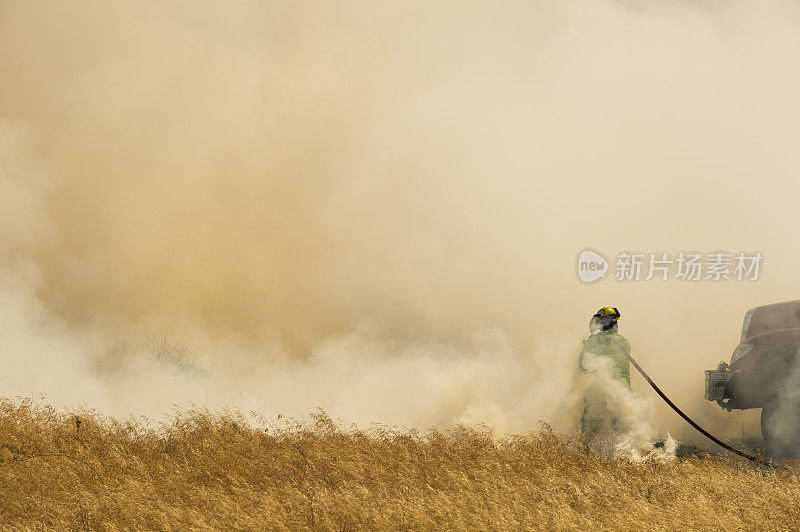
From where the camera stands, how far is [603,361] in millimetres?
9297

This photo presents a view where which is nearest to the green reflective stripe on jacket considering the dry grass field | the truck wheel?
the dry grass field

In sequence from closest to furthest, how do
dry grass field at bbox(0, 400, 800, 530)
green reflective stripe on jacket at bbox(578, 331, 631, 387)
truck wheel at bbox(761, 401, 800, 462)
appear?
dry grass field at bbox(0, 400, 800, 530), green reflective stripe on jacket at bbox(578, 331, 631, 387), truck wheel at bbox(761, 401, 800, 462)

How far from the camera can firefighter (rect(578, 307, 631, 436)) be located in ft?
30.5

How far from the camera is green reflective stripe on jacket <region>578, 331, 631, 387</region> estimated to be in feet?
30.4

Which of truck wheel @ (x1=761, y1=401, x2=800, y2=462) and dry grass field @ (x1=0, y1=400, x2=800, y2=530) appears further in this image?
truck wheel @ (x1=761, y1=401, x2=800, y2=462)

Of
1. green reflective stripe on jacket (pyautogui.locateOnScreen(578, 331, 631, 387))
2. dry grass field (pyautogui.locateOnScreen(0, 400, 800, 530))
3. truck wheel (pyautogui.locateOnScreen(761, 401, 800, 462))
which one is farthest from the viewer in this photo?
truck wheel (pyautogui.locateOnScreen(761, 401, 800, 462))

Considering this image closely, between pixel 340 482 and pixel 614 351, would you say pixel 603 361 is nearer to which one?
pixel 614 351

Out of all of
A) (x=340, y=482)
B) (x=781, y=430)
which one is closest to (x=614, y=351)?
(x=781, y=430)

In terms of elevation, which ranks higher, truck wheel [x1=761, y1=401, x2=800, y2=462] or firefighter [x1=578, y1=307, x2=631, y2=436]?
firefighter [x1=578, y1=307, x2=631, y2=436]

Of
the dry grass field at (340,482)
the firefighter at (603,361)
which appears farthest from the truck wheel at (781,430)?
the firefighter at (603,361)

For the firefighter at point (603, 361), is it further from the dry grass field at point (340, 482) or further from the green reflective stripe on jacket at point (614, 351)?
the dry grass field at point (340, 482)

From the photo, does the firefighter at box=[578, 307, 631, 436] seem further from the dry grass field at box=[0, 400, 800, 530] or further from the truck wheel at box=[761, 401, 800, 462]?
the truck wheel at box=[761, 401, 800, 462]

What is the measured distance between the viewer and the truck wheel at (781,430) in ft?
31.0

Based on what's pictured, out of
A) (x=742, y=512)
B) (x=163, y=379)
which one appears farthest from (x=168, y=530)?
(x=163, y=379)
